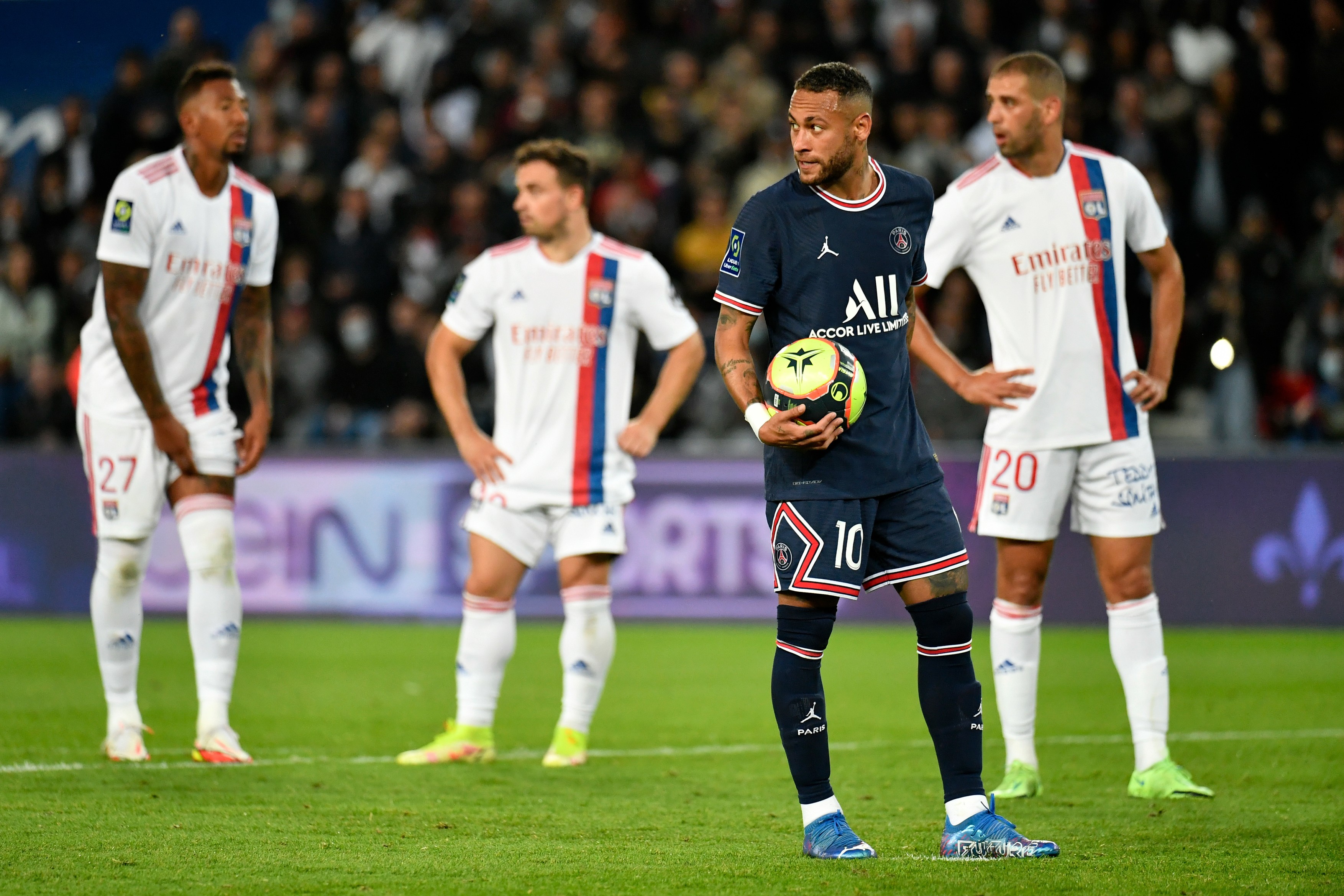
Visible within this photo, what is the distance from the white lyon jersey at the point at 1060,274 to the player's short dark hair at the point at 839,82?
144cm

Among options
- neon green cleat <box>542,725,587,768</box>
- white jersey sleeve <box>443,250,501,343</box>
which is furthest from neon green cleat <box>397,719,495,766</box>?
white jersey sleeve <box>443,250,501,343</box>

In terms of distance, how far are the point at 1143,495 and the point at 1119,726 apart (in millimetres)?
2092

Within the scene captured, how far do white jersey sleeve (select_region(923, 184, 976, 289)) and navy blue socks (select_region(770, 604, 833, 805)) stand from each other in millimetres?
1967

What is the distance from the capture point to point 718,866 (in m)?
4.76

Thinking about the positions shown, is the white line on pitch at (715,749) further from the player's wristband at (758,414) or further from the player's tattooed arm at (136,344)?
the player's wristband at (758,414)

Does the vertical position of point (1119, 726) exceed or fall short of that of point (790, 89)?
it falls short

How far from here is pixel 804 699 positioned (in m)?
4.93

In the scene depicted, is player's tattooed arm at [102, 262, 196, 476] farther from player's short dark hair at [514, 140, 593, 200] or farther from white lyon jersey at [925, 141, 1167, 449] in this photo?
white lyon jersey at [925, 141, 1167, 449]

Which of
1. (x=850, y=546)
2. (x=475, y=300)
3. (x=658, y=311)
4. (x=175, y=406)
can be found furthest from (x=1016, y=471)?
(x=175, y=406)

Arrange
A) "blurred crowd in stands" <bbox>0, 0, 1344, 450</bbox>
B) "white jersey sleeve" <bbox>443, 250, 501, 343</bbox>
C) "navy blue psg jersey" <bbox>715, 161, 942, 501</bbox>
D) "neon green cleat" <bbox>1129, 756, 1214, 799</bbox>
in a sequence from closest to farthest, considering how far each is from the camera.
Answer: "navy blue psg jersey" <bbox>715, 161, 942, 501</bbox> < "neon green cleat" <bbox>1129, 756, 1214, 799</bbox> < "white jersey sleeve" <bbox>443, 250, 501, 343</bbox> < "blurred crowd in stands" <bbox>0, 0, 1344, 450</bbox>

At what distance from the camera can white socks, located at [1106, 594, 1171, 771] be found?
20.5 ft

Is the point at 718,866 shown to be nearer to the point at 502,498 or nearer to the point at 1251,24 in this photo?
the point at 502,498

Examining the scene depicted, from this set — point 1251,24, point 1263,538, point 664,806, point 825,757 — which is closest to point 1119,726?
point 664,806

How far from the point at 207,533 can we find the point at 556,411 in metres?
1.60
